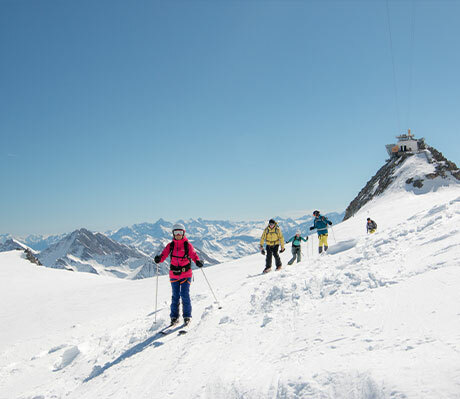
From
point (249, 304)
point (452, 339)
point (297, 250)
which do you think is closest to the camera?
point (452, 339)

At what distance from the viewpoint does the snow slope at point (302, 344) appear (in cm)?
309

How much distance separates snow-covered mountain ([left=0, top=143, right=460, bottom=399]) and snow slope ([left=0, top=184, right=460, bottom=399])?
20mm

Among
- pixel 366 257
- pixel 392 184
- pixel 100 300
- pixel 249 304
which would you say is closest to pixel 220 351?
pixel 249 304

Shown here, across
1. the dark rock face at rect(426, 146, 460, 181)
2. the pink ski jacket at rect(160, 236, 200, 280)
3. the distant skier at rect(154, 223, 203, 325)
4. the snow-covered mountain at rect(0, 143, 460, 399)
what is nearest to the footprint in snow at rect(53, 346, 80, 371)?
the snow-covered mountain at rect(0, 143, 460, 399)

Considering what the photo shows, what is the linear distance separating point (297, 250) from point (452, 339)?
37.6 ft

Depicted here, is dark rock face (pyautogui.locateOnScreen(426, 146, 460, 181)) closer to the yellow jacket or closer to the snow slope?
the snow slope

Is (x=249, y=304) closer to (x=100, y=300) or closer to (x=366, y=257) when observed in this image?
(x=366, y=257)

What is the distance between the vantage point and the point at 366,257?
8.18 metres

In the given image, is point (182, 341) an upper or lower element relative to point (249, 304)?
lower

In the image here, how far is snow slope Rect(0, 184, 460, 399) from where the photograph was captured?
3.09 metres

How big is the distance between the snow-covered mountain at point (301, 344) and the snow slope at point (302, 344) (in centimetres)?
2

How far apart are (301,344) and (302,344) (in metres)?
0.02

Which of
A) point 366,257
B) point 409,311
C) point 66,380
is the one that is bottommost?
point 66,380

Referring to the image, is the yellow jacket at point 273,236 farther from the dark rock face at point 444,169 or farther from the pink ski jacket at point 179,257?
the dark rock face at point 444,169
